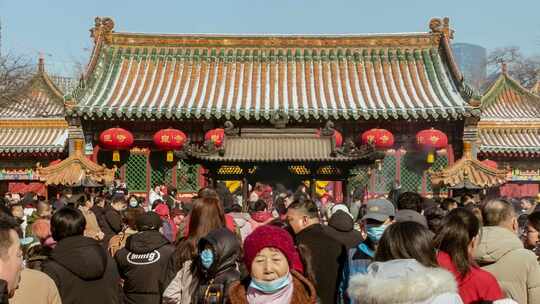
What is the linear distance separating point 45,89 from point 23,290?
90.5 feet

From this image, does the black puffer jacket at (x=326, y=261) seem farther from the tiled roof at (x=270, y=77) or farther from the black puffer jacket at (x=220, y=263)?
the tiled roof at (x=270, y=77)

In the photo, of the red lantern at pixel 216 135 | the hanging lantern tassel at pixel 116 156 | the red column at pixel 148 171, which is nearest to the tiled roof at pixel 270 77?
the red lantern at pixel 216 135

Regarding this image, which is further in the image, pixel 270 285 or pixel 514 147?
pixel 514 147

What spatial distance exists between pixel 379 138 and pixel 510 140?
6.10 metres

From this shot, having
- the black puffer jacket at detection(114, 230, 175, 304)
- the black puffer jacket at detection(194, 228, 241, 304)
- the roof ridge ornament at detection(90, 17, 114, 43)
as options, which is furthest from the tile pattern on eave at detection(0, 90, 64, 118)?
the black puffer jacket at detection(194, 228, 241, 304)

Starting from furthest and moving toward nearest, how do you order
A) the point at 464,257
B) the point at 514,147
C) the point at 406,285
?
1. the point at 514,147
2. the point at 464,257
3. the point at 406,285

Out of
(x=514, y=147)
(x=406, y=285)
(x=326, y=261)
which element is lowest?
(x=326, y=261)

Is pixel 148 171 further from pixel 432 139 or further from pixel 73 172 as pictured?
pixel 432 139

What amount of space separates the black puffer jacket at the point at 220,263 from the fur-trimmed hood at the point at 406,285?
117 centimetres

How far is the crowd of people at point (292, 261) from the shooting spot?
3.77m

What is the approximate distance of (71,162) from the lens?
73.8 feet

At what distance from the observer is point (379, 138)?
22516 millimetres

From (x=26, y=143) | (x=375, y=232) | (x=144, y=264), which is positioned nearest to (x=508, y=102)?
(x=26, y=143)

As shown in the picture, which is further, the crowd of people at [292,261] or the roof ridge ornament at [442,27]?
the roof ridge ornament at [442,27]
